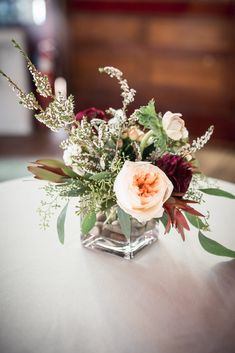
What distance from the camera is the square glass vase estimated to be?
992 millimetres

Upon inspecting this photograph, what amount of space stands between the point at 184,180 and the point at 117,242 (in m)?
0.23

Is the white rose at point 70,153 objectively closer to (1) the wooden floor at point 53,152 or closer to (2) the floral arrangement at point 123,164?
(2) the floral arrangement at point 123,164

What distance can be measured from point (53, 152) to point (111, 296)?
268 centimetres

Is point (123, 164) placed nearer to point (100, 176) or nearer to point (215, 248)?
point (100, 176)

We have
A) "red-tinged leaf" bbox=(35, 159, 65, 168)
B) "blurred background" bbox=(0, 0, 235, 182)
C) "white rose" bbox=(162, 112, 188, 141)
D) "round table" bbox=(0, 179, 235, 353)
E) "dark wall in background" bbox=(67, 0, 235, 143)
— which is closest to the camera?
"round table" bbox=(0, 179, 235, 353)

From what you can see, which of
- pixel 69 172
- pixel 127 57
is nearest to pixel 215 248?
pixel 69 172

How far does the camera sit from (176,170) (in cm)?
88

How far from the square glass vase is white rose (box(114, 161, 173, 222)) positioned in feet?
0.46

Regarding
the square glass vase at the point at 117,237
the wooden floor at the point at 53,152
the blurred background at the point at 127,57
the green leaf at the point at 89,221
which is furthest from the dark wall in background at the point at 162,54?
the green leaf at the point at 89,221

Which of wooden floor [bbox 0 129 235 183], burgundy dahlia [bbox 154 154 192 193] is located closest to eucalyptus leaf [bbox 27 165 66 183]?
burgundy dahlia [bbox 154 154 192 193]

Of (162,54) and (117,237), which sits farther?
(162,54)

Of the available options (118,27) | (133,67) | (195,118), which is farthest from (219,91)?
(118,27)

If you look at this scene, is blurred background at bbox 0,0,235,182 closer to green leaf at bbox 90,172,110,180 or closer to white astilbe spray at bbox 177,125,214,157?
white astilbe spray at bbox 177,125,214,157

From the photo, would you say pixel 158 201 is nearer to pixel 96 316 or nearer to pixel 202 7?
pixel 96 316
